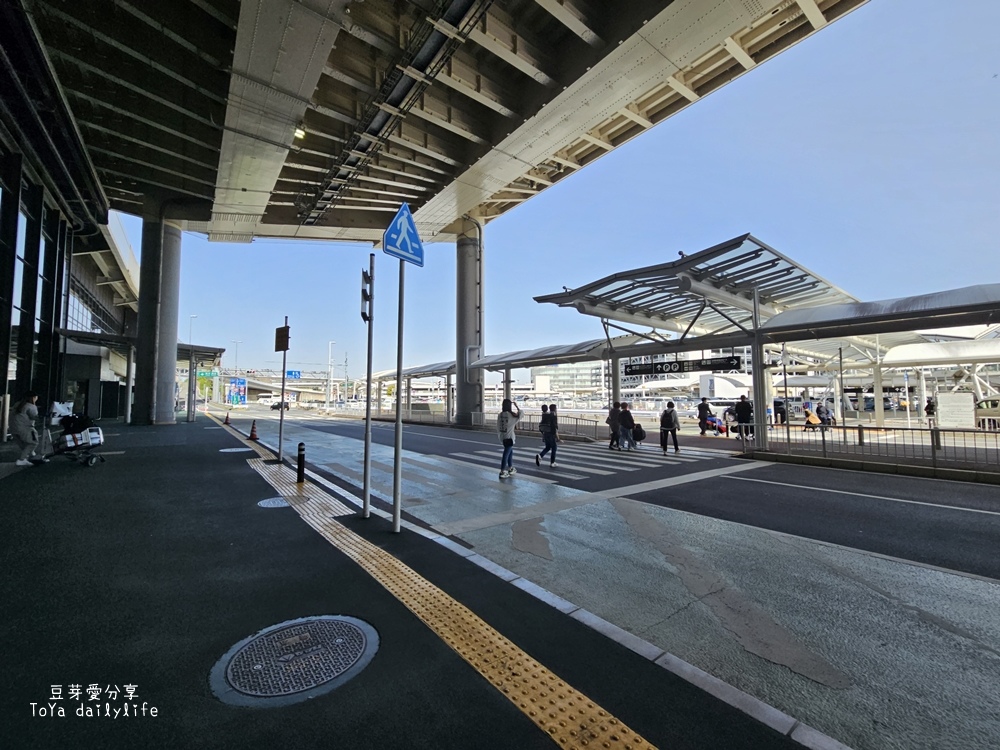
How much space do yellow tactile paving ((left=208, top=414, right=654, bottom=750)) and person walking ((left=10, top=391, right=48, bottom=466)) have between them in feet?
32.4

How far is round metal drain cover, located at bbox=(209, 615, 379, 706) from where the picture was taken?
2.53 meters

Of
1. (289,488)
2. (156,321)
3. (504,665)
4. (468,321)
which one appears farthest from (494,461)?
(156,321)

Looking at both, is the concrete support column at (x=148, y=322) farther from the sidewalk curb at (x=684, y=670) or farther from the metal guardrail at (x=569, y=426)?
the sidewalk curb at (x=684, y=670)

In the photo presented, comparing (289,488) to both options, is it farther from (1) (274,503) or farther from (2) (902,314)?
(2) (902,314)

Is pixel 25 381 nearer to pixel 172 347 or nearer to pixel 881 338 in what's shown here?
pixel 172 347

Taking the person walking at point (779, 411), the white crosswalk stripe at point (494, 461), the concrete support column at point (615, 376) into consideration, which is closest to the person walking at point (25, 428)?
the white crosswalk stripe at point (494, 461)

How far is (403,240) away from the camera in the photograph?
18.4 ft

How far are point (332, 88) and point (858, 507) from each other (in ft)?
63.9

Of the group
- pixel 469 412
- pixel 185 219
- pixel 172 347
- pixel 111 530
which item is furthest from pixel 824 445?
pixel 185 219

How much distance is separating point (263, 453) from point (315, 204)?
15.3 metres

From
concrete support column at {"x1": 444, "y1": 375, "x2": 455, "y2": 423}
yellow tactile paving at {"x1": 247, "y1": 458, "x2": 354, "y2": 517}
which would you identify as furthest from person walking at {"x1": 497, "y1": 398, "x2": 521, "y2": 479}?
concrete support column at {"x1": 444, "y1": 375, "x2": 455, "y2": 423}

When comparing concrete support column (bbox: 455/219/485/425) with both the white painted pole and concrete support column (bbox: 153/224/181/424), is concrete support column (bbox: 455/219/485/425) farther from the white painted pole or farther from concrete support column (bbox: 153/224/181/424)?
the white painted pole

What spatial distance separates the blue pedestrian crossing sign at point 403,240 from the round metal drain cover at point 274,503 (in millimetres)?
4336

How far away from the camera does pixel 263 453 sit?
13016 mm
